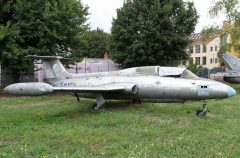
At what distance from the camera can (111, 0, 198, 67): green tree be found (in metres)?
36.2

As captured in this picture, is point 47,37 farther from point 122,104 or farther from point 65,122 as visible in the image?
point 65,122

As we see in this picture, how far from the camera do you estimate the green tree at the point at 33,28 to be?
23844 millimetres

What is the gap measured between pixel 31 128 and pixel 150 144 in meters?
4.03

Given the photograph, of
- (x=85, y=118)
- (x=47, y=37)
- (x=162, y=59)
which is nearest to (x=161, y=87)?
(x=85, y=118)

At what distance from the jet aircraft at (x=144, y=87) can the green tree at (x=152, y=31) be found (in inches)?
766

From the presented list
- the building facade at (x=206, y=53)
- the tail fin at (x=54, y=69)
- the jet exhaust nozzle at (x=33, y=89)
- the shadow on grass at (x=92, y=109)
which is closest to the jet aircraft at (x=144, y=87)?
the jet exhaust nozzle at (x=33, y=89)

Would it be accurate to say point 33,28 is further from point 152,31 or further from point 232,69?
point 232,69

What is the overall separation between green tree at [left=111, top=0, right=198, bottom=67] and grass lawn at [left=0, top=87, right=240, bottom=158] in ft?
69.5

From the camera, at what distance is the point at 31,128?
1099 centimetres

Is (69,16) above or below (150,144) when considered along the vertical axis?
above

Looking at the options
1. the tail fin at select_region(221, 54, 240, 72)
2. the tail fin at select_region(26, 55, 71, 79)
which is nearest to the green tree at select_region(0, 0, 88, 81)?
the tail fin at select_region(26, 55, 71, 79)

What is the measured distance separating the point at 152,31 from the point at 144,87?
21803mm

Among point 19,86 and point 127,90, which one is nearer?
point 19,86

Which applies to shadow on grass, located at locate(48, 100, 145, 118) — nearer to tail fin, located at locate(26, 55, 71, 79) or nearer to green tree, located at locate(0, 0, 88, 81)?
tail fin, located at locate(26, 55, 71, 79)
